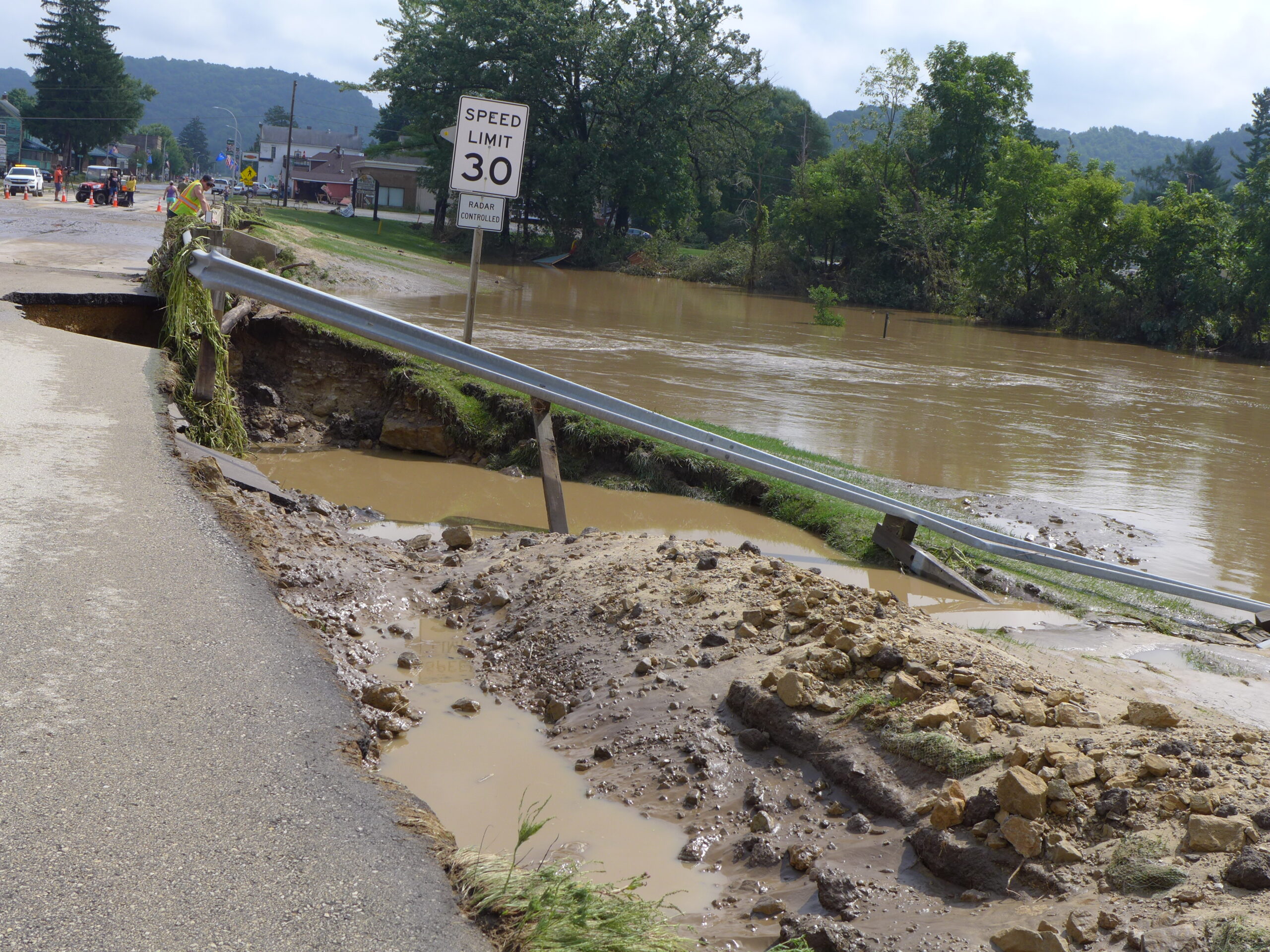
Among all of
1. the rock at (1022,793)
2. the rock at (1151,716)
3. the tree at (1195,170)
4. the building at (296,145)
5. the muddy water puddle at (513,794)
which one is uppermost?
the tree at (1195,170)

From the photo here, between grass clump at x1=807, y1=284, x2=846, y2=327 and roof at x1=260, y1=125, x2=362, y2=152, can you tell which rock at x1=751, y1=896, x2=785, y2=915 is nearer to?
grass clump at x1=807, y1=284, x2=846, y2=327

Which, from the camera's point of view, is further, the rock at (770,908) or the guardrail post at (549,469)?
the guardrail post at (549,469)

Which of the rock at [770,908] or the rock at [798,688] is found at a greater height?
the rock at [798,688]

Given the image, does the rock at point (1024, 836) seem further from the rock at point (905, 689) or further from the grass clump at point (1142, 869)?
A: the rock at point (905, 689)

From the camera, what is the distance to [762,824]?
4.17m

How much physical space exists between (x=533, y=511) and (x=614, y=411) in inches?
65.3

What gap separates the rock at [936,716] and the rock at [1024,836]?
0.72 meters

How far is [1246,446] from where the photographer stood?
720 inches

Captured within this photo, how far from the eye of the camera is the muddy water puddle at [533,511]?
834cm

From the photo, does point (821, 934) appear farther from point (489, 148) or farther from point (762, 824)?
point (489, 148)

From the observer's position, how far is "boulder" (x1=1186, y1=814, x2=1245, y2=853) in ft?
10.8

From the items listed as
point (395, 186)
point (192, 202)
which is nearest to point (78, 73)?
point (395, 186)

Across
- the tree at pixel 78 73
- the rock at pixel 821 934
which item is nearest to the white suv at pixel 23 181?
the tree at pixel 78 73

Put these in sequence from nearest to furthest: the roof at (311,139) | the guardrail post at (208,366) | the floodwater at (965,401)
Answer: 1. the guardrail post at (208,366)
2. the floodwater at (965,401)
3. the roof at (311,139)
